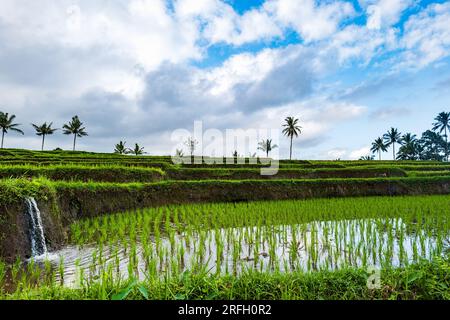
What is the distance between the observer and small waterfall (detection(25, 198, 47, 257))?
5.99 meters

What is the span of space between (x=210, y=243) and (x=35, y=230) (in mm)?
3848

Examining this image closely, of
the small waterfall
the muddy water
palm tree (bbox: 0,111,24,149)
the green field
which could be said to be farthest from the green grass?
palm tree (bbox: 0,111,24,149)

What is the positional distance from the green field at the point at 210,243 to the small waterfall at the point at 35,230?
0.15 m

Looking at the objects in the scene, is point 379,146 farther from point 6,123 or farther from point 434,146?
point 6,123

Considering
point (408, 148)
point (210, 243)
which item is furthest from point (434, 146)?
point (210, 243)

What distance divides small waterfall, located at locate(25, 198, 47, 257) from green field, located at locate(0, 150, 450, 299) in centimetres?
15

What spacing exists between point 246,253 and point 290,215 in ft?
11.9

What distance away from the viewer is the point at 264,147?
52656mm

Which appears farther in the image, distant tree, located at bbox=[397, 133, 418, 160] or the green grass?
distant tree, located at bbox=[397, 133, 418, 160]

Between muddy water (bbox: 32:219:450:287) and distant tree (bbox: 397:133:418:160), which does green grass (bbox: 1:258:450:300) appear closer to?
muddy water (bbox: 32:219:450:287)

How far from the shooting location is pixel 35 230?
619cm

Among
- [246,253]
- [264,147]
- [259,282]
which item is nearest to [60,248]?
[246,253]

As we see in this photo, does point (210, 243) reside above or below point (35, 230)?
below
